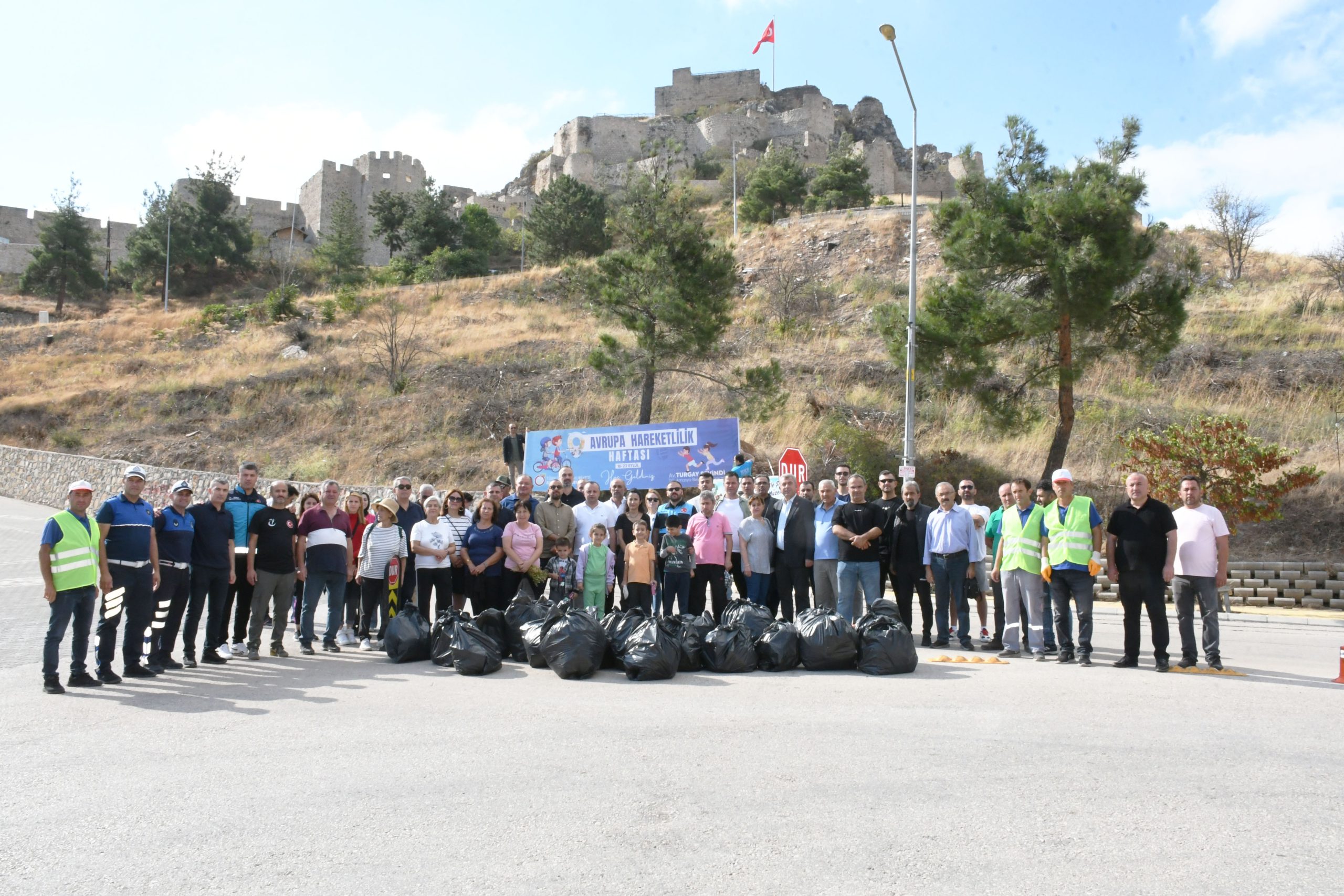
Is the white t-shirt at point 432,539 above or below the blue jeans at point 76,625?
above

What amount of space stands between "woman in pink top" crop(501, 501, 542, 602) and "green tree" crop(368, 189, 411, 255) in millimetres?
44792

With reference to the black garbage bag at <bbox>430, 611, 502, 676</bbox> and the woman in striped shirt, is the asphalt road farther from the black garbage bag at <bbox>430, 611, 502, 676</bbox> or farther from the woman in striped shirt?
the woman in striped shirt

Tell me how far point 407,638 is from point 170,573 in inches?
82.7

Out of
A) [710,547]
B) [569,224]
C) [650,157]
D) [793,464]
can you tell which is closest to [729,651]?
[710,547]

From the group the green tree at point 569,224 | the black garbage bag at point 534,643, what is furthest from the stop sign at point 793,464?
the green tree at point 569,224

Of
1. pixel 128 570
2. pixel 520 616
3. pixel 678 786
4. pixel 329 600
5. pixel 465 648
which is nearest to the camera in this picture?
pixel 678 786

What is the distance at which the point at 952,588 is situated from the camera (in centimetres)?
995

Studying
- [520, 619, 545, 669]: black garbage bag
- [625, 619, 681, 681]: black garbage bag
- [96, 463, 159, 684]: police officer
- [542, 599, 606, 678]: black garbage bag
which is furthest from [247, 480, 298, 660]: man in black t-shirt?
[625, 619, 681, 681]: black garbage bag

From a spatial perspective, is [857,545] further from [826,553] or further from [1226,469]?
[1226,469]

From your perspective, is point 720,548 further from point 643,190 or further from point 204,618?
point 643,190

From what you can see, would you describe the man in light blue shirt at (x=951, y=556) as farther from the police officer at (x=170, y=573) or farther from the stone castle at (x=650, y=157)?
the stone castle at (x=650, y=157)

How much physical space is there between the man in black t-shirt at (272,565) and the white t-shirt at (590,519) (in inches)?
119

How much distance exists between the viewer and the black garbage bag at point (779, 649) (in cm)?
827

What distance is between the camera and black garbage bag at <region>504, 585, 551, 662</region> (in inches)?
349
